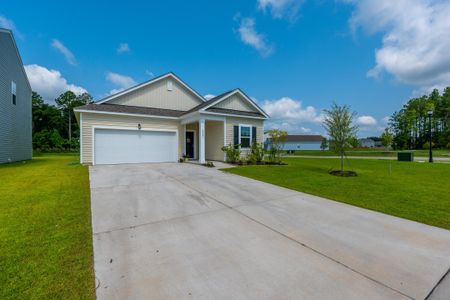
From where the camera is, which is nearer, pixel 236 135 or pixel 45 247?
pixel 45 247

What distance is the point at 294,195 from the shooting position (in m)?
5.54

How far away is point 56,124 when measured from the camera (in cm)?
3938

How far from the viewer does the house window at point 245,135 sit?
1400cm

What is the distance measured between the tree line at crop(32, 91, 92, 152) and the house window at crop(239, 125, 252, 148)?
34.1 m

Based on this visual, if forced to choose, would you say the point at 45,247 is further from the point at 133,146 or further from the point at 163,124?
the point at 163,124

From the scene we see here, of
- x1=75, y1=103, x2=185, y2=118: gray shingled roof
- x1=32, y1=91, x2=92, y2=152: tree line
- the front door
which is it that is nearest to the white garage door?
x1=75, y1=103, x2=185, y2=118: gray shingled roof

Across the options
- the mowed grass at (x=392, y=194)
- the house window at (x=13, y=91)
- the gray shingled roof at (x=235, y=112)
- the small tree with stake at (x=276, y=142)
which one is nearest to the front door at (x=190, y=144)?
the gray shingled roof at (x=235, y=112)

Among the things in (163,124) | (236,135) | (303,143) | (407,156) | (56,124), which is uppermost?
(56,124)

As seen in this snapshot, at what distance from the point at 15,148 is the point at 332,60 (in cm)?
2263

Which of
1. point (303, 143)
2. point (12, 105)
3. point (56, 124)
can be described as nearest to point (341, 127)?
point (12, 105)

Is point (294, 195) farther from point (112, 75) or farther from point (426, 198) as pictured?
point (112, 75)

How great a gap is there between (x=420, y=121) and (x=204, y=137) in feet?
193

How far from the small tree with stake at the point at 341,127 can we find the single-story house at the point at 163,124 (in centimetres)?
591

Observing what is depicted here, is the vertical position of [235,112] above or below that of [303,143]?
above
